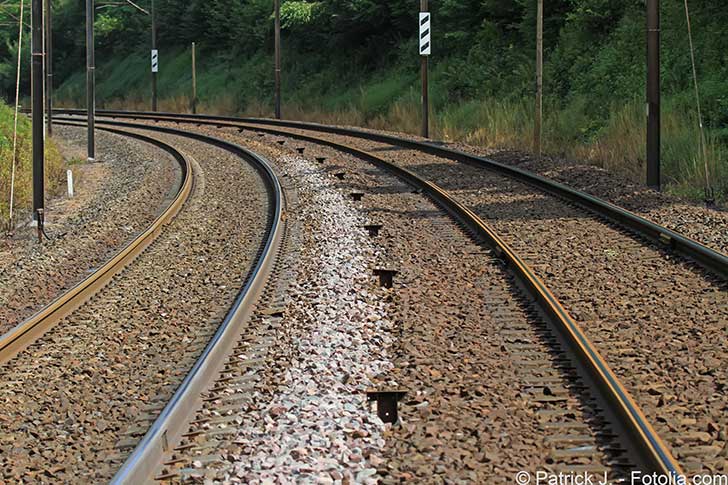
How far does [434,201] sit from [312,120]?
25.1 m

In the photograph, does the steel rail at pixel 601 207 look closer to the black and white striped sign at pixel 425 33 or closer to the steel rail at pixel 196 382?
the black and white striped sign at pixel 425 33

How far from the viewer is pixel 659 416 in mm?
5934


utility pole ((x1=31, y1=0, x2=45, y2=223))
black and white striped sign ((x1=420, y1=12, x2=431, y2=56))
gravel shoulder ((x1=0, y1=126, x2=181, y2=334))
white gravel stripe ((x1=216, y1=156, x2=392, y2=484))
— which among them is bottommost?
white gravel stripe ((x1=216, y1=156, x2=392, y2=484))

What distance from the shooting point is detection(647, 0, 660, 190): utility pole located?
653 inches

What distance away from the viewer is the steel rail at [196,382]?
5.16m

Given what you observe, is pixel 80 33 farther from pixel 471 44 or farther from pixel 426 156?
pixel 426 156

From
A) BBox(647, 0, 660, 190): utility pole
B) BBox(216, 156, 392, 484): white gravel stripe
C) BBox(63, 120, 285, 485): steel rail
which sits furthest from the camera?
BBox(647, 0, 660, 190): utility pole

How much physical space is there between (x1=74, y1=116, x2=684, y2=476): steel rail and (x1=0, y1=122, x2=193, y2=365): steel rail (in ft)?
13.5

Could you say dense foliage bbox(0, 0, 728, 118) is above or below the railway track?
above

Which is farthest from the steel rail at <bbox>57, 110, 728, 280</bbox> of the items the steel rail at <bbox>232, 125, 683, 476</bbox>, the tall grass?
the tall grass

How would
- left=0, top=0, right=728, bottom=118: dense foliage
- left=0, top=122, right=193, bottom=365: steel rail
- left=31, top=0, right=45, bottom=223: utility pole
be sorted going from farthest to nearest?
left=0, top=0, right=728, bottom=118: dense foliage
left=31, top=0, right=45, bottom=223: utility pole
left=0, top=122, right=193, bottom=365: steel rail

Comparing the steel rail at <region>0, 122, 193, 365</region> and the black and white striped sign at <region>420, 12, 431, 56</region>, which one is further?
the black and white striped sign at <region>420, 12, 431, 56</region>

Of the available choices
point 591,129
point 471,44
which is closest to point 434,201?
point 591,129

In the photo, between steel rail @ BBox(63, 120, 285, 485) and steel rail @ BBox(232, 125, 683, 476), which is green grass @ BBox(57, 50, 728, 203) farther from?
steel rail @ BBox(63, 120, 285, 485)
